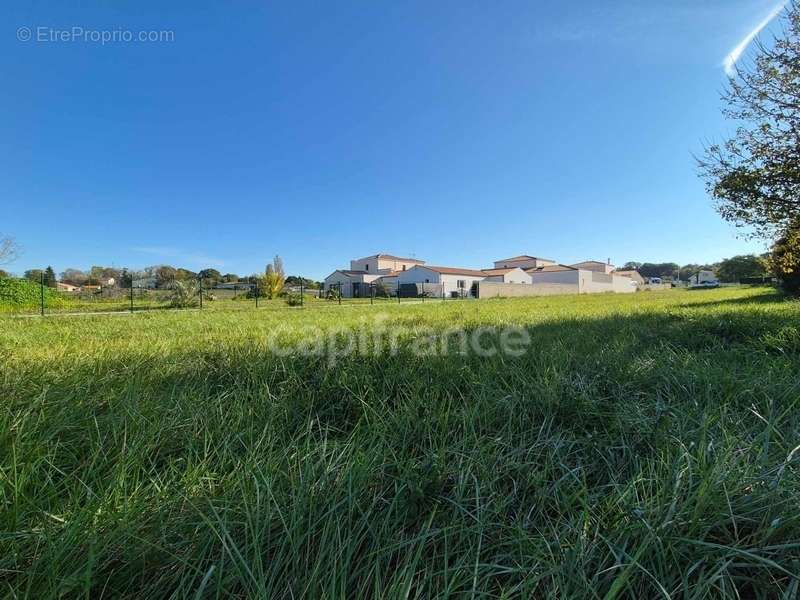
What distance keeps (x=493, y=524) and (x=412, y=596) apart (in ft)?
1.02

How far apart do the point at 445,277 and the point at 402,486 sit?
126ft

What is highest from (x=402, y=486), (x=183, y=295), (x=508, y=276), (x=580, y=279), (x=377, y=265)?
(x=377, y=265)

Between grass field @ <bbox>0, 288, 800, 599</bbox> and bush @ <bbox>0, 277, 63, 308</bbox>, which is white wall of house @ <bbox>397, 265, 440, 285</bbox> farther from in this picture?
grass field @ <bbox>0, 288, 800, 599</bbox>

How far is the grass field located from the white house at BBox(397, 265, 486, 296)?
34748 mm

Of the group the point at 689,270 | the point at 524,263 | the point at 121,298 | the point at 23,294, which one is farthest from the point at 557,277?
the point at 689,270

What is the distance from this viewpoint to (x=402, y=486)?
1.14 metres

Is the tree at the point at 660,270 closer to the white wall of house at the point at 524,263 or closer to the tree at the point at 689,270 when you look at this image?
the tree at the point at 689,270

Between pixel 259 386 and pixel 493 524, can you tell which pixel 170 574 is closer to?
pixel 493 524

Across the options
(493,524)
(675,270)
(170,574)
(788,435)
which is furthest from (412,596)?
(675,270)

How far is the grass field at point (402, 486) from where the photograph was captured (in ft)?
2.72

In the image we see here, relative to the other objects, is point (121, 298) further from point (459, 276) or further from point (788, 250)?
point (459, 276)

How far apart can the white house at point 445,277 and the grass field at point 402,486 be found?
114 feet

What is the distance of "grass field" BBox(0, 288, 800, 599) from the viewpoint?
83 cm

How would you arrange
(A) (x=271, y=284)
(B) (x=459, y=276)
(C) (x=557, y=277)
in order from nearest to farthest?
(A) (x=271, y=284), (B) (x=459, y=276), (C) (x=557, y=277)
